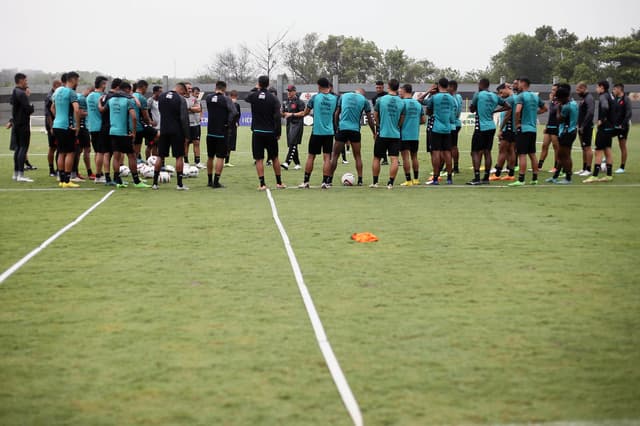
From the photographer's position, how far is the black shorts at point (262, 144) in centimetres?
1452

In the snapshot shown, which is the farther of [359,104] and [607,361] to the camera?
[359,104]

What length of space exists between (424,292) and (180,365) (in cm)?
280

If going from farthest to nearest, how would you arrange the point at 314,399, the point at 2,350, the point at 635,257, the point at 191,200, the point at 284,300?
the point at 191,200 < the point at 635,257 < the point at 284,300 < the point at 2,350 < the point at 314,399

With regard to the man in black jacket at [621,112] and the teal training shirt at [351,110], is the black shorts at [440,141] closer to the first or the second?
the teal training shirt at [351,110]

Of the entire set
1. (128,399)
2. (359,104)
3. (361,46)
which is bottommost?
(128,399)

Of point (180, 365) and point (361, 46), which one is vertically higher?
point (361, 46)

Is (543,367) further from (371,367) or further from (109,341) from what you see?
(109,341)

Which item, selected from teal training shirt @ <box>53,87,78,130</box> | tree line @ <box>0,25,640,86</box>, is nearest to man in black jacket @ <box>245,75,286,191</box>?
teal training shirt @ <box>53,87,78,130</box>

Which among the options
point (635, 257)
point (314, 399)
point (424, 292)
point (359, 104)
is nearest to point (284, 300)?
point (424, 292)

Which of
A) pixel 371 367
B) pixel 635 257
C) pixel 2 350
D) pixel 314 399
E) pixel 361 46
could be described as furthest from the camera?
pixel 361 46

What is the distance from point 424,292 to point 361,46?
78.2 metres

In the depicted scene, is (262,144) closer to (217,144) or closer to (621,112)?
(217,144)

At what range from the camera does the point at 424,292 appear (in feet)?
23.0

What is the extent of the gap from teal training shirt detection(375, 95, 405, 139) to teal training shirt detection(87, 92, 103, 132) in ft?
19.6
